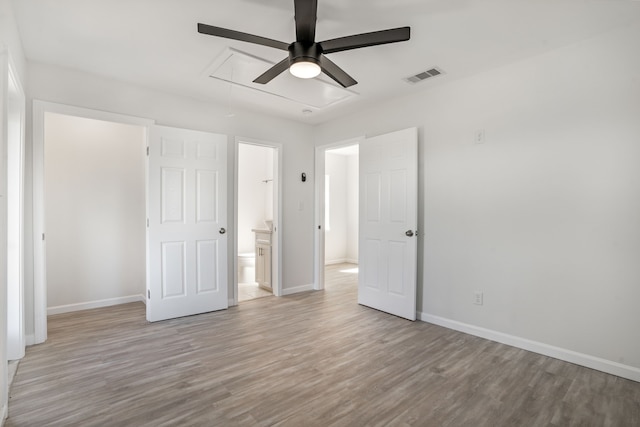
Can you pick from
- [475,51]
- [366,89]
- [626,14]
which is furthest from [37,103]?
[626,14]

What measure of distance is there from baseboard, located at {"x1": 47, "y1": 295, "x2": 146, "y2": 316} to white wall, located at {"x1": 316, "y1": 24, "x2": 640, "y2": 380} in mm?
3578

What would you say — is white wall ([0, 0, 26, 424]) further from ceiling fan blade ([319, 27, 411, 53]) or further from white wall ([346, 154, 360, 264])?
white wall ([346, 154, 360, 264])

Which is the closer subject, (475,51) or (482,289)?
(475,51)

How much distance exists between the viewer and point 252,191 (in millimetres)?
6074

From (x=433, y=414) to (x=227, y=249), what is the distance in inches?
112

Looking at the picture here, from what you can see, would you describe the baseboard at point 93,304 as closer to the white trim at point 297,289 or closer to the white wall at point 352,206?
the white trim at point 297,289

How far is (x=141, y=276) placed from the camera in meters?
4.20

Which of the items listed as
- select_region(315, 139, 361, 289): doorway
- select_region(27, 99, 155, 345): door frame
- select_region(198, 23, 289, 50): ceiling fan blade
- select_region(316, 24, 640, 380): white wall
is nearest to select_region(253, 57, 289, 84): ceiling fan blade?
select_region(198, 23, 289, 50): ceiling fan blade

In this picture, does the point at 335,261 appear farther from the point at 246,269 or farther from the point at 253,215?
the point at 246,269

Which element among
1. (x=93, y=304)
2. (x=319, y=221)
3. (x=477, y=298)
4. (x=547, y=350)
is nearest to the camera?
(x=547, y=350)

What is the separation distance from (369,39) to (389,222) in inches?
85.5

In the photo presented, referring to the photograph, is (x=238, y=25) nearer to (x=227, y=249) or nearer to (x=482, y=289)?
(x=227, y=249)

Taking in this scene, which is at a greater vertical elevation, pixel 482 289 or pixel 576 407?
pixel 482 289

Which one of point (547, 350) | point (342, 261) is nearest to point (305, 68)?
point (547, 350)
